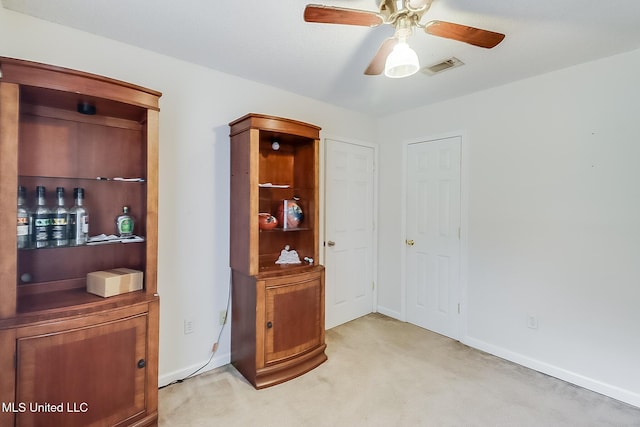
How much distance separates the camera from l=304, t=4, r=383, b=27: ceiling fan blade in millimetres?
1307

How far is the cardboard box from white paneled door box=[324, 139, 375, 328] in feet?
6.20

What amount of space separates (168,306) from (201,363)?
0.57m

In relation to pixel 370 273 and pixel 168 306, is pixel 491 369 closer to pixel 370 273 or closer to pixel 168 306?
pixel 370 273

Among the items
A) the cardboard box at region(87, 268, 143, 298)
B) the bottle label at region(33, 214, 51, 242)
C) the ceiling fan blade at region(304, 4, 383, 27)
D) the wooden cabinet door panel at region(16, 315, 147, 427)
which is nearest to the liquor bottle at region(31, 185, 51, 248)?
the bottle label at region(33, 214, 51, 242)

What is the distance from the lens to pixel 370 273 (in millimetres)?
3795

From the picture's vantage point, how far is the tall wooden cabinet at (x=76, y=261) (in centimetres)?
143

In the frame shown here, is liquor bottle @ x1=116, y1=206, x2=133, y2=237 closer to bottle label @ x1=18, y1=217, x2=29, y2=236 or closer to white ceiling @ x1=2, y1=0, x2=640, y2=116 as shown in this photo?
bottle label @ x1=18, y1=217, x2=29, y2=236

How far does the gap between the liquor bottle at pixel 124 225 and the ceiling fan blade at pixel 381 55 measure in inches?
71.4

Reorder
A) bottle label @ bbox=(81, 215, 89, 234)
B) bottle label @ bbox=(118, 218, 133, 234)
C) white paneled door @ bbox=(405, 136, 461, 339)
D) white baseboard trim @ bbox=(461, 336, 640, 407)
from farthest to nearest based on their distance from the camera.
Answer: white paneled door @ bbox=(405, 136, 461, 339)
white baseboard trim @ bbox=(461, 336, 640, 407)
bottle label @ bbox=(118, 218, 133, 234)
bottle label @ bbox=(81, 215, 89, 234)

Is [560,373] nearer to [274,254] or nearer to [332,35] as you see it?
[274,254]

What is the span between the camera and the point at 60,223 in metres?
1.67

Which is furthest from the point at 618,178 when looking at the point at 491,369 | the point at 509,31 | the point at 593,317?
the point at 491,369

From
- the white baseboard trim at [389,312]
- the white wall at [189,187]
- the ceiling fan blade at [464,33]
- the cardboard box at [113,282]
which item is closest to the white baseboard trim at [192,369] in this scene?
the white wall at [189,187]

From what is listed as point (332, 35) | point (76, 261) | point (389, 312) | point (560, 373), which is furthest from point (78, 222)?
point (560, 373)
